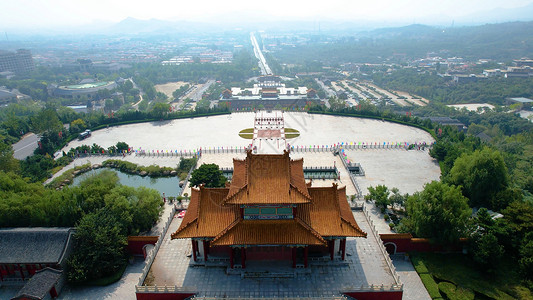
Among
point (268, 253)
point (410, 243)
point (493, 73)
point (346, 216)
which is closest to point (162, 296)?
point (268, 253)

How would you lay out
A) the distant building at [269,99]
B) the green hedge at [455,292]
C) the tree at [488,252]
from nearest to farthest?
the green hedge at [455,292]
the tree at [488,252]
the distant building at [269,99]

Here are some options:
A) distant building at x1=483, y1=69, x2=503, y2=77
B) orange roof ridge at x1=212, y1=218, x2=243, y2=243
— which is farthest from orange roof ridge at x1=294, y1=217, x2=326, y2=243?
distant building at x1=483, y1=69, x2=503, y2=77

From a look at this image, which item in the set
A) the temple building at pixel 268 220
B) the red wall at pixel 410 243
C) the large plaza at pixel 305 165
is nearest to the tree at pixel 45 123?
the large plaza at pixel 305 165

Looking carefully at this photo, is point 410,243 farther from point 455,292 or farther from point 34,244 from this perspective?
point 34,244

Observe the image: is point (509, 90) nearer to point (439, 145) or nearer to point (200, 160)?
point (439, 145)

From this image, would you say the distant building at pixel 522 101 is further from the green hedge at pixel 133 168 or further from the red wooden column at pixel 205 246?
the red wooden column at pixel 205 246

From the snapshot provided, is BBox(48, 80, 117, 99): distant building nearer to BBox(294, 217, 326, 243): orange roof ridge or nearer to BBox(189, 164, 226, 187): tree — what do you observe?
BBox(189, 164, 226, 187): tree
